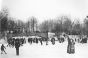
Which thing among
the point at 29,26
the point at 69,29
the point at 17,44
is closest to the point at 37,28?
the point at 29,26

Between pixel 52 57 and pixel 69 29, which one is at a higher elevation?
pixel 69 29

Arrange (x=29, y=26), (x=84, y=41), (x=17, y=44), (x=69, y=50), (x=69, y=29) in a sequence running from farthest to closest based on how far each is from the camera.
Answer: (x=29, y=26)
(x=84, y=41)
(x=69, y=29)
(x=69, y=50)
(x=17, y=44)

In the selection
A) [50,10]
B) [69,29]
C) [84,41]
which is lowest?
[84,41]

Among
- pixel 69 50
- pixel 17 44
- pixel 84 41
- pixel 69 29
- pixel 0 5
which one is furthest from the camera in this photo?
pixel 84 41

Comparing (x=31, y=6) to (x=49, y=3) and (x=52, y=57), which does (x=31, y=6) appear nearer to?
(x=49, y=3)

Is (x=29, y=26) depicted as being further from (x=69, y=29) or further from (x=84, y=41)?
(x=69, y=29)

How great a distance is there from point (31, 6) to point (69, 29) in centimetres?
777

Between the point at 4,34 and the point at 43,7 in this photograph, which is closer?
the point at 43,7

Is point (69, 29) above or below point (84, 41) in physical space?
above

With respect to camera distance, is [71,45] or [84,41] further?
[84,41]

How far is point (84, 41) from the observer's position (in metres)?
23.1

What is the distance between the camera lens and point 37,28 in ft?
162

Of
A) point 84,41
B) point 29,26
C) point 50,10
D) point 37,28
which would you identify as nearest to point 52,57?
point 50,10

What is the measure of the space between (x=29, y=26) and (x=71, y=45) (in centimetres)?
3196
